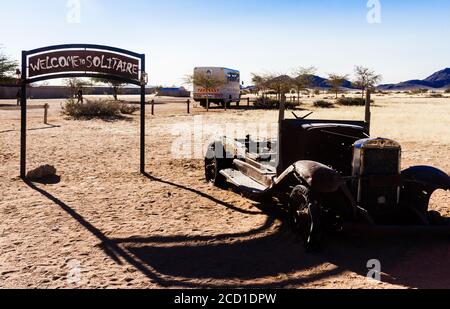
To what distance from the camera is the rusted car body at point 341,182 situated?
5.29 m

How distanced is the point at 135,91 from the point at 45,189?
95516mm

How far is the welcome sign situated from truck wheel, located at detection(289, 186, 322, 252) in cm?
605

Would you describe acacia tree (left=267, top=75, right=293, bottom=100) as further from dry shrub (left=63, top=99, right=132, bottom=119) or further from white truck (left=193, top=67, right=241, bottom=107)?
dry shrub (left=63, top=99, right=132, bottom=119)

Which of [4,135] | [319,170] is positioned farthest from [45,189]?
[4,135]

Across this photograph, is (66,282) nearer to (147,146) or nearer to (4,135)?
(147,146)

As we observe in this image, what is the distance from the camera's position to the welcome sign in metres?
9.41

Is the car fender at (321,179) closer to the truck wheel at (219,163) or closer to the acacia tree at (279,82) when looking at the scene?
the truck wheel at (219,163)

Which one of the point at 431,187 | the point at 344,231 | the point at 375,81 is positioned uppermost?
the point at 375,81

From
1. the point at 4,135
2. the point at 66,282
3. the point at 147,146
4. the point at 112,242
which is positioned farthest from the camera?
the point at 4,135

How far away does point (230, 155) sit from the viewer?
8.94 meters

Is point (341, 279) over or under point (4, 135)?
under

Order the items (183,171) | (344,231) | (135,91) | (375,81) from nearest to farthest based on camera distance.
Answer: (344,231)
(183,171)
(375,81)
(135,91)

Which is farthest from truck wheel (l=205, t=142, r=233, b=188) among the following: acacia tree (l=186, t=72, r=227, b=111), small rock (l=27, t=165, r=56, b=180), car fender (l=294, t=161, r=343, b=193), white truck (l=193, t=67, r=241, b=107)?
acacia tree (l=186, t=72, r=227, b=111)

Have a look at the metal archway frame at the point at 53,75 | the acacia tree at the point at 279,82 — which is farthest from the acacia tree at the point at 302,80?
the metal archway frame at the point at 53,75
